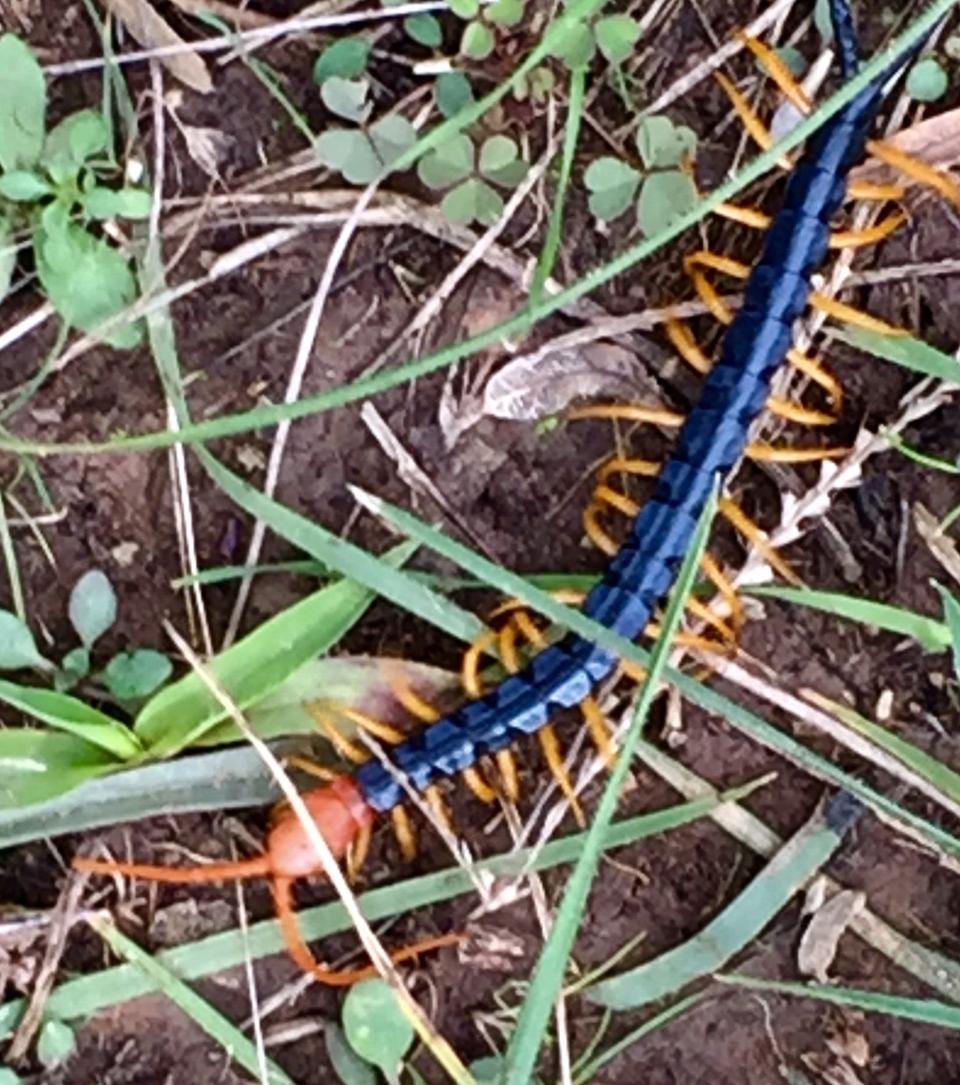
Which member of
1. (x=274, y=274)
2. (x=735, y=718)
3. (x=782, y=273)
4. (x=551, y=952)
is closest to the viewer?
(x=551, y=952)

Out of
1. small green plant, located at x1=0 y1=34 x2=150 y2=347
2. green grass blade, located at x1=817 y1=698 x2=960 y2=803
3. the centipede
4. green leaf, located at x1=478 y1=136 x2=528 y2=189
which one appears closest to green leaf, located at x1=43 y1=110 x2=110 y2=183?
small green plant, located at x1=0 y1=34 x2=150 y2=347

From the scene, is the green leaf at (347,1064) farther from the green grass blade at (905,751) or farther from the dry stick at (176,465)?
the green grass blade at (905,751)

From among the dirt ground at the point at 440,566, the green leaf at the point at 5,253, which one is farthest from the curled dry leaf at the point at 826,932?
the green leaf at the point at 5,253

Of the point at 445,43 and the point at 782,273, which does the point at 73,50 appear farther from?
the point at 782,273

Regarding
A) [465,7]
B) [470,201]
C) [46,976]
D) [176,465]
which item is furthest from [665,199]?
[46,976]

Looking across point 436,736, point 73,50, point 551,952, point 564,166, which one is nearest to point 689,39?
point 564,166

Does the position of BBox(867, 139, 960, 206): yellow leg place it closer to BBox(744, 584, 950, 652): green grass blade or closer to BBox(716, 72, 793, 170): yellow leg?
BBox(716, 72, 793, 170): yellow leg
